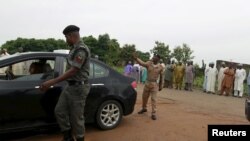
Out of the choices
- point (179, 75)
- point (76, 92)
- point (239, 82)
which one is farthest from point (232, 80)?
point (76, 92)

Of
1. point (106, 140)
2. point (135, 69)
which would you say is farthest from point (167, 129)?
point (135, 69)

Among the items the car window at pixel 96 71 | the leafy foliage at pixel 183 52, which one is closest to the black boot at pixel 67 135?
the car window at pixel 96 71

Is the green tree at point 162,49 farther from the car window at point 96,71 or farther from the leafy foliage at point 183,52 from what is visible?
the car window at point 96,71

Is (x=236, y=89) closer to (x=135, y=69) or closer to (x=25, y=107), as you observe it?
(x=135, y=69)

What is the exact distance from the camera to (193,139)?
21.4ft

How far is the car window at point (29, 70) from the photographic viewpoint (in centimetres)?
598

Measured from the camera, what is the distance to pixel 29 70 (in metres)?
6.17

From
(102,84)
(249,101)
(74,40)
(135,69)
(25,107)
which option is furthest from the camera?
(135,69)

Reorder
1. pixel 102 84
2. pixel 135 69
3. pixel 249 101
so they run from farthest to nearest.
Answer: pixel 135 69 < pixel 102 84 < pixel 249 101

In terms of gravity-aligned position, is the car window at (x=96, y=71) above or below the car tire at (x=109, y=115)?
above

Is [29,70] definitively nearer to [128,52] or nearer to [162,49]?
[128,52]

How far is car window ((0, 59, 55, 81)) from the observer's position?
5984mm

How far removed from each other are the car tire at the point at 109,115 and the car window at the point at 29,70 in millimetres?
1279

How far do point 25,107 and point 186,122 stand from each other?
3810 millimetres
